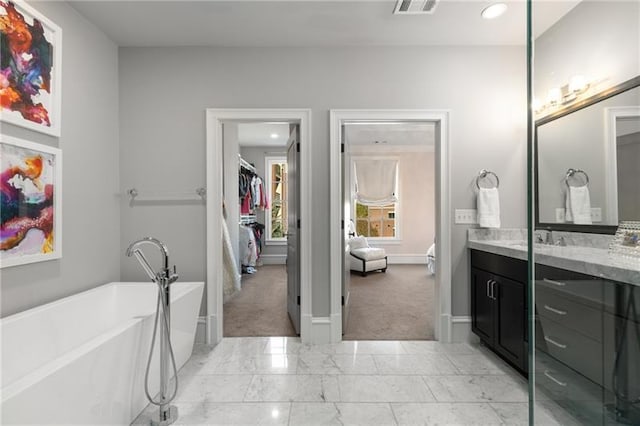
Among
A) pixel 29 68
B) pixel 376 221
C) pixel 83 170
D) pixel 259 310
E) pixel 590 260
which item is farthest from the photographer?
pixel 376 221

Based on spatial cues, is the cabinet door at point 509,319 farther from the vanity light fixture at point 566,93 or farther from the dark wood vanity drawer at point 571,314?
the vanity light fixture at point 566,93

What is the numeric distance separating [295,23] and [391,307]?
319cm

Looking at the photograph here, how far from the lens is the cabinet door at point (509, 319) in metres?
2.19

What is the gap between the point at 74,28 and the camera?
2324mm

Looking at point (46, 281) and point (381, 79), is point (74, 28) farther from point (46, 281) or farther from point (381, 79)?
point (381, 79)

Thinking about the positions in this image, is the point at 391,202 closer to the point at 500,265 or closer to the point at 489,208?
the point at 489,208

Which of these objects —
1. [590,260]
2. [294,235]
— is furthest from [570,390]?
[294,235]

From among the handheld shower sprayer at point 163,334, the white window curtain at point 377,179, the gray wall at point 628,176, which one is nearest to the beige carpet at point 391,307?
the handheld shower sprayer at point 163,334

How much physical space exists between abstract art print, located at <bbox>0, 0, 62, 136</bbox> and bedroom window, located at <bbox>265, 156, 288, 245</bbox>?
191 inches

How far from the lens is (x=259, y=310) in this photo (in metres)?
3.71

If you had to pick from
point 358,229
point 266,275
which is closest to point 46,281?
point 266,275

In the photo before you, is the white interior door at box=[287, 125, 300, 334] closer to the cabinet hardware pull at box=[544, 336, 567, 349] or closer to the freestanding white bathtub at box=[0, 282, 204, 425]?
the freestanding white bathtub at box=[0, 282, 204, 425]

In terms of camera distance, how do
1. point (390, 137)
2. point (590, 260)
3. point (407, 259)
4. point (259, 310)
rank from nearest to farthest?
point (590, 260) < point (259, 310) < point (390, 137) < point (407, 259)

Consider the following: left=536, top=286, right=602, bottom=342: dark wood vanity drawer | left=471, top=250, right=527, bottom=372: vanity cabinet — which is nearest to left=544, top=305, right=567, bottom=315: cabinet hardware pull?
left=536, top=286, right=602, bottom=342: dark wood vanity drawer
